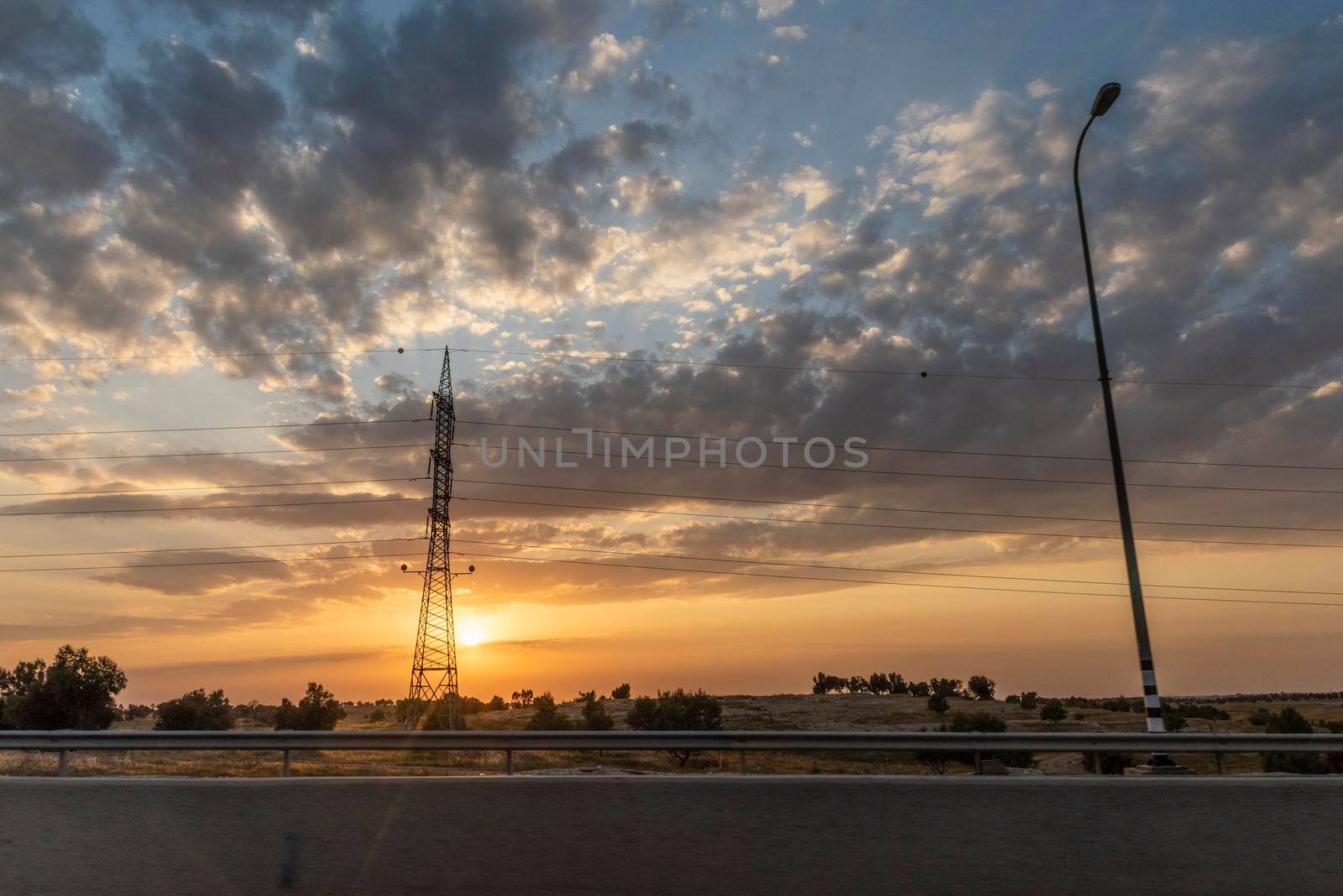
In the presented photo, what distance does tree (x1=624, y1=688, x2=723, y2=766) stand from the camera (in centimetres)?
3056

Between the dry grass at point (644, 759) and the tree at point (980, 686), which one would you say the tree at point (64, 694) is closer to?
the dry grass at point (644, 759)

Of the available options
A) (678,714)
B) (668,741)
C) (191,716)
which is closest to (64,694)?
(191,716)

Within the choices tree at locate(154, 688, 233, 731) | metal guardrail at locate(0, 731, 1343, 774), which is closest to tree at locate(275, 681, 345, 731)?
tree at locate(154, 688, 233, 731)

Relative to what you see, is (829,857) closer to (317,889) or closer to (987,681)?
(317,889)

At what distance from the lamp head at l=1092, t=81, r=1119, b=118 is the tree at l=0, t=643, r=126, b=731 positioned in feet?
139

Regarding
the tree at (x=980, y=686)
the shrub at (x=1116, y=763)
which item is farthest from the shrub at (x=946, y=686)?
the shrub at (x=1116, y=763)

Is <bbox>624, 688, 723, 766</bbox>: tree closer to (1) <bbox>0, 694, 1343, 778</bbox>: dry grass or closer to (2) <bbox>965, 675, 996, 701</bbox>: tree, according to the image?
(1) <bbox>0, 694, 1343, 778</bbox>: dry grass

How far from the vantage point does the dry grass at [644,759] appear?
578 inches

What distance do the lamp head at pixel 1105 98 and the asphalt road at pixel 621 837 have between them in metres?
15.6

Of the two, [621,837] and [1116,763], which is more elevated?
[621,837]

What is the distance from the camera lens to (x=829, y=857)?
600 centimetres

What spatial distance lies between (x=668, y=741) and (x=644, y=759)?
14554mm

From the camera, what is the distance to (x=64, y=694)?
37719 mm

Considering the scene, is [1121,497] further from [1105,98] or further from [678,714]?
[678,714]
